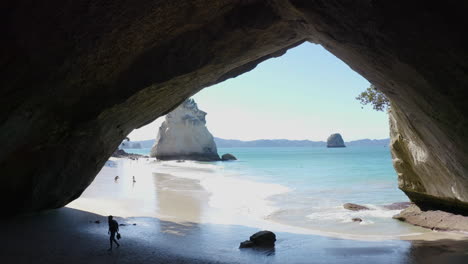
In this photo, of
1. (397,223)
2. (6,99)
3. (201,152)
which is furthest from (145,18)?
(201,152)

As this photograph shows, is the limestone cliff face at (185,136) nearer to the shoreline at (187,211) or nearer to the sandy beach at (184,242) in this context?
the shoreline at (187,211)

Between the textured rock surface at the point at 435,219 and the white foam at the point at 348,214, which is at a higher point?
the textured rock surface at the point at 435,219

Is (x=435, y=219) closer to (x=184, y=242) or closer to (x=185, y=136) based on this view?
(x=184, y=242)

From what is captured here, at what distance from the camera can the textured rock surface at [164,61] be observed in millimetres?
5488

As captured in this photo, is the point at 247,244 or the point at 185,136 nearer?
the point at 247,244

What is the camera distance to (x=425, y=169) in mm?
12453

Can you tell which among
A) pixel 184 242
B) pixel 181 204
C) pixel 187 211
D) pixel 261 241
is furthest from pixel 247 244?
pixel 181 204

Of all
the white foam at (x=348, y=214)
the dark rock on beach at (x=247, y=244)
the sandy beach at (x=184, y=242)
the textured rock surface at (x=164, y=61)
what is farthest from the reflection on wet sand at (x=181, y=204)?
the white foam at (x=348, y=214)

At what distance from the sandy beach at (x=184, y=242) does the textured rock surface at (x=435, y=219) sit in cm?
58

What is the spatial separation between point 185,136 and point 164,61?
222 feet

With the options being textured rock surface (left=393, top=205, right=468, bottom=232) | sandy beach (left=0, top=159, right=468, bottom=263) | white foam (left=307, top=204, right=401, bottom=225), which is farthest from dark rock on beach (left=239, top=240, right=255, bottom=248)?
textured rock surface (left=393, top=205, right=468, bottom=232)

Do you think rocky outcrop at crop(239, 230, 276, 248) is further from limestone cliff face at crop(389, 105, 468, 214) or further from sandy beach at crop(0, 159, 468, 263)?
limestone cliff face at crop(389, 105, 468, 214)

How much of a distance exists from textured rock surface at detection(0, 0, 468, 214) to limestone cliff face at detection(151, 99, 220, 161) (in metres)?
61.9

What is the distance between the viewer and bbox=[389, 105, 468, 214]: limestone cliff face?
30.5ft
